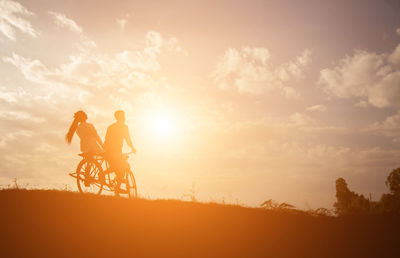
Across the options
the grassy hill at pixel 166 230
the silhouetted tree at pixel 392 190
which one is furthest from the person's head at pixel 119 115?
the silhouetted tree at pixel 392 190

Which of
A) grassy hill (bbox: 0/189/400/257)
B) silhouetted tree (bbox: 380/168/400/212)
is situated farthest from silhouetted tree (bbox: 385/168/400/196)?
grassy hill (bbox: 0/189/400/257)

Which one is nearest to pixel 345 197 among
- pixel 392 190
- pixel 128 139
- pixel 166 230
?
pixel 392 190

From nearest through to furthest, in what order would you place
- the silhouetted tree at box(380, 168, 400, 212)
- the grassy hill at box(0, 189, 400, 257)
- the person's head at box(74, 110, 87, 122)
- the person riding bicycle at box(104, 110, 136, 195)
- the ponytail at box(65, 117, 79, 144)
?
the grassy hill at box(0, 189, 400, 257)
the ponytail at box(65, 117, 79, 144)
the person's head at box(74, 110, 87, 122)
the person riding bicycle at box(104, 110, 136, 195)
the silhouetted tree at box(380, 168, 400, 212)

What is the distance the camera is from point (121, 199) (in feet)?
36.4

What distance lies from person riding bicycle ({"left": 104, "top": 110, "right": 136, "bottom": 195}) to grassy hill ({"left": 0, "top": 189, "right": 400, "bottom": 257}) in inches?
57.2

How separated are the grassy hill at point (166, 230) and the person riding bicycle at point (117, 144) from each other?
1.45 meters

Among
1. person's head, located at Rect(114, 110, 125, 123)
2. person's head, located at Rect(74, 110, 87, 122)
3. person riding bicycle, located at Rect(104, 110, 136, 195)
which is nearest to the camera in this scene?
person's head, located at Rect(74, 110, 87, 122)

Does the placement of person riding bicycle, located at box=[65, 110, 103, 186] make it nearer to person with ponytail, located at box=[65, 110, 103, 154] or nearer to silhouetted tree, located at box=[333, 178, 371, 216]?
person with ponytail, located at box=[65, 110, 103, 154]

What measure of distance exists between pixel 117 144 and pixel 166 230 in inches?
173

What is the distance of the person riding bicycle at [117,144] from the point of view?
1220 centimetres

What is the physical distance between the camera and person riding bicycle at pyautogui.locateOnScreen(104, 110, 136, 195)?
12.2 metres

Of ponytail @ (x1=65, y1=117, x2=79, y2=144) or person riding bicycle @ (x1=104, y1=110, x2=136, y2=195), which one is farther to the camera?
person riding bicycle @ (x1=104, y1=110, x2=136, y2=195)

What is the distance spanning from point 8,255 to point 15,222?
161 cm

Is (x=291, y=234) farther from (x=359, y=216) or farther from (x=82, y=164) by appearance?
(x=82, y=164)
